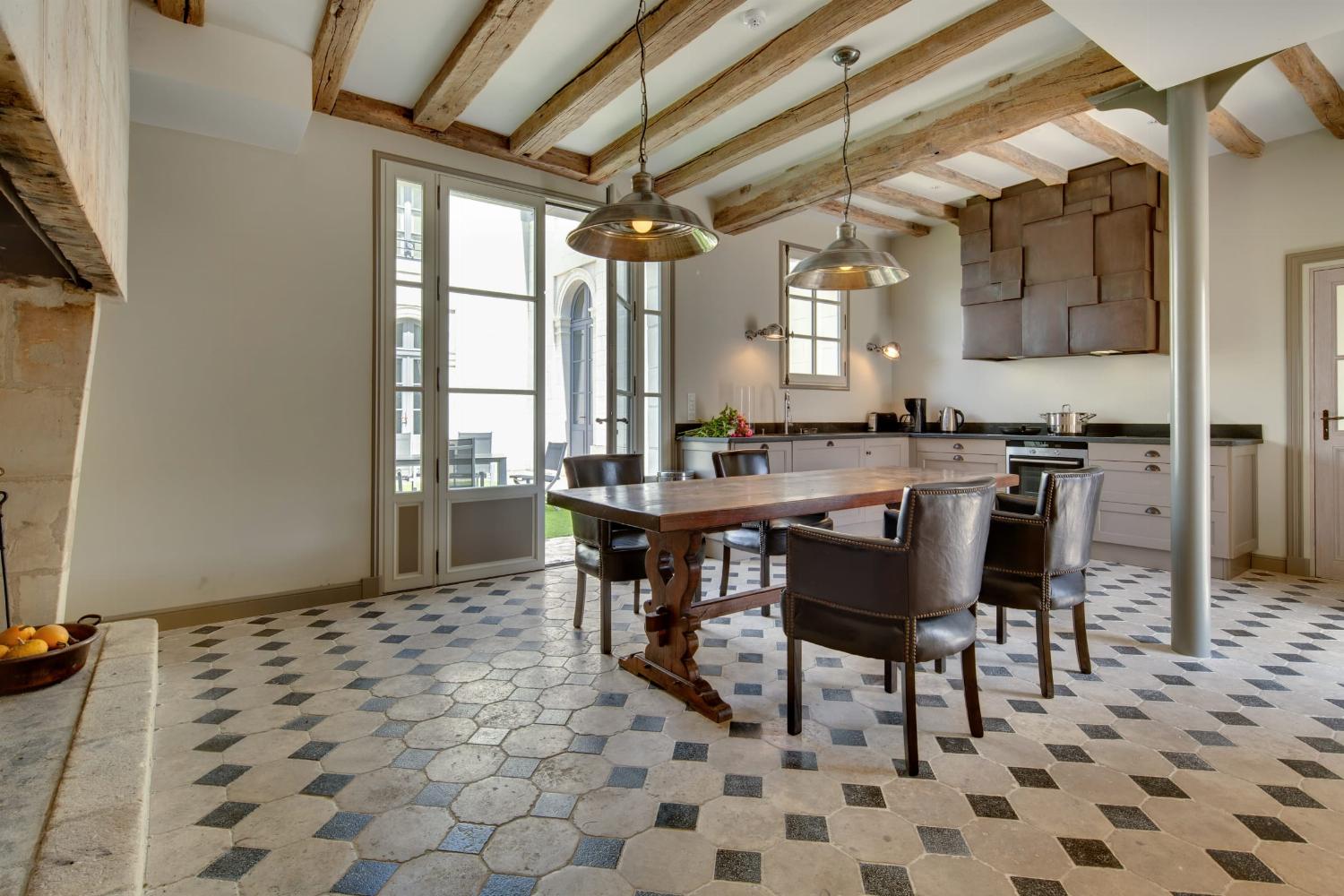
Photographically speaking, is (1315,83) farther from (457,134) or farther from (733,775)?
(457,134)

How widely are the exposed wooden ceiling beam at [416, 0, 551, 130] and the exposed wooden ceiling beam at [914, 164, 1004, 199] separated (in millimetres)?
2866

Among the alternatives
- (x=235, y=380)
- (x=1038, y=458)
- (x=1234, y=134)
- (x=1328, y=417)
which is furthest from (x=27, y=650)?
(x=1328, y=417)

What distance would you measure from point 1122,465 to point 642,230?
4137 mm

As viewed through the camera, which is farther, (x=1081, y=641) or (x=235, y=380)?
(x=235, y=380)

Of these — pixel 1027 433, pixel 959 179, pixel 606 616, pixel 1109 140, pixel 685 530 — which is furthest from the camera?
pixel 1027 433

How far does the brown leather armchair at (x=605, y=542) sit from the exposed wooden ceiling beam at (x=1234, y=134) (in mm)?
4163

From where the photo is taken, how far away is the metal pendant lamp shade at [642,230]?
7.26ft

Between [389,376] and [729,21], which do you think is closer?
[729,21]

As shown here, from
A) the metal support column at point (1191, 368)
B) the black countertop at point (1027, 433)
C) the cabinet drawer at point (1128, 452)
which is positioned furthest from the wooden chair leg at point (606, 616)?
the cabinet drawer at point (1128, 452)

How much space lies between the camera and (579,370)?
22.7 ft

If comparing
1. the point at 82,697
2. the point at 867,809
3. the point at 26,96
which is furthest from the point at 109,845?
the point at 867,809

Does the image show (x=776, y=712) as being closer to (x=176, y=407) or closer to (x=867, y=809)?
(x=867, y=809)

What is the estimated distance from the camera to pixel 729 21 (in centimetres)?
303

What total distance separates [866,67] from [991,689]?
312 cm
